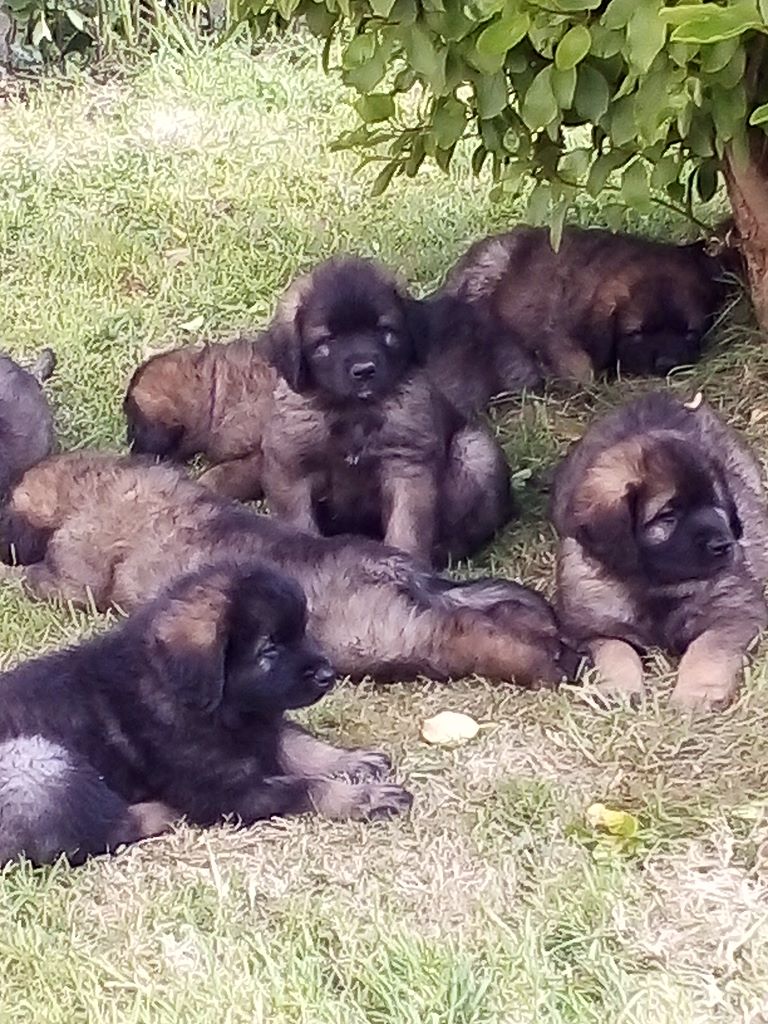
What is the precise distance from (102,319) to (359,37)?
2.50 meters

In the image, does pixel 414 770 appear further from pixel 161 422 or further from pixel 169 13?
pixel 169 13

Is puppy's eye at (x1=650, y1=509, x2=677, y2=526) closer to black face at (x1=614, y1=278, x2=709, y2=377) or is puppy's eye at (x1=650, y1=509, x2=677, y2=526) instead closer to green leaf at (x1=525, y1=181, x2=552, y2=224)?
green leaf at (x1=525, y1=181, x2=552, y2=224)

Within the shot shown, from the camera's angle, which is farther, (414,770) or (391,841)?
(414,770)

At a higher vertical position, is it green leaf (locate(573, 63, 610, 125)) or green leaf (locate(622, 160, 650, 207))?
green leaf (locate(573, 63, 610, 125))

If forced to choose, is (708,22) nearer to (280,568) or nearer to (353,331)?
A: (280,568)

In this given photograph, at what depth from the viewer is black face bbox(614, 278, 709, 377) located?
557cm

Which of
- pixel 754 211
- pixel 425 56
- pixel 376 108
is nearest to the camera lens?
pixel 425 56

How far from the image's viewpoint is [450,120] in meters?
4.62

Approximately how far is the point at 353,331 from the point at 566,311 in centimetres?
118

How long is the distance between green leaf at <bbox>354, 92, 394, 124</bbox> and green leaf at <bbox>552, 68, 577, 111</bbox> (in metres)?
0.85

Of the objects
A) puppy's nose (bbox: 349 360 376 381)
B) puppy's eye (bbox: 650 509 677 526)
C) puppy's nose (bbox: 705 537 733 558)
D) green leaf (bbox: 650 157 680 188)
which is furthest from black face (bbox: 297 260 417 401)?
puppy's nose (bbox: 705 537 733 558)

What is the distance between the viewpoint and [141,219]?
7.58m

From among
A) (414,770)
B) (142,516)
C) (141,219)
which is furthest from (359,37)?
(141,219)

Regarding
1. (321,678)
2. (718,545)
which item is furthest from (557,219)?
(321,678)
